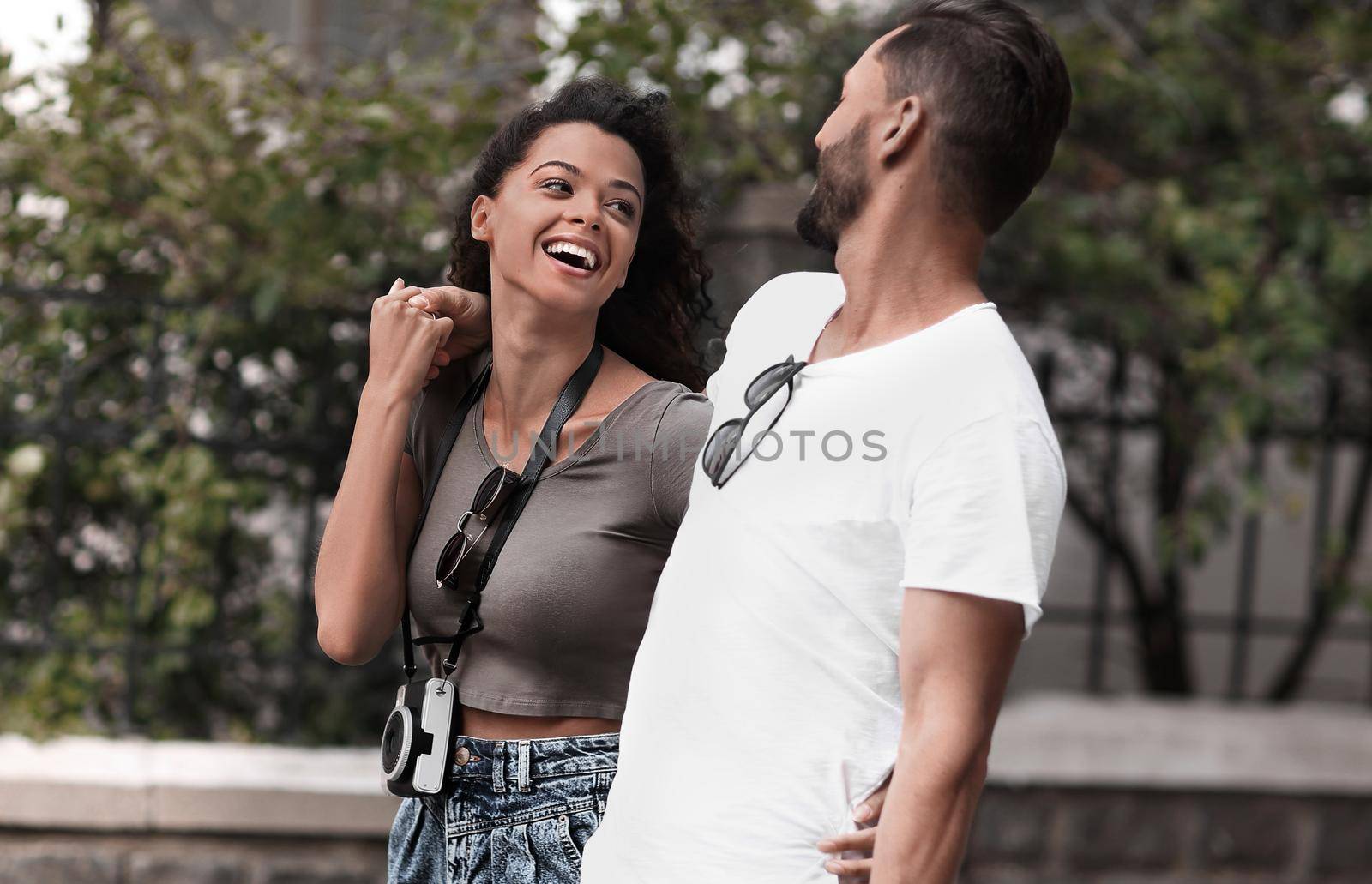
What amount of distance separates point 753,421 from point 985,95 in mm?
392

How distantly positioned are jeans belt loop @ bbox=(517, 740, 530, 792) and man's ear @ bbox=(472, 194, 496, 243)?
2.36ft

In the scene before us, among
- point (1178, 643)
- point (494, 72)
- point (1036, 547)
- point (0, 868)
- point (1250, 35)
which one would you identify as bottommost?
point (0, 868)

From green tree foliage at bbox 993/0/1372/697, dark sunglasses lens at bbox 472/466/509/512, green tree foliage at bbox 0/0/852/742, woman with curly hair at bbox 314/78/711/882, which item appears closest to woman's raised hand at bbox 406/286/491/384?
woman with curly hair at bbox 314/78/711/882

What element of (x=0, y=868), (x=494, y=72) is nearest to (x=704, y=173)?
(x=494, y=72)

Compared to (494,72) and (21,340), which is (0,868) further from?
(494,72)

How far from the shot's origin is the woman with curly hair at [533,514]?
173 centimetres

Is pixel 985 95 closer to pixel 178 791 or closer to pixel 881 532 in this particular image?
pixel 881 532

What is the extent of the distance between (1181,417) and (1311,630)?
116 cm

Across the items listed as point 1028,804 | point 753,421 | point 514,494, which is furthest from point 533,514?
point 1028,804

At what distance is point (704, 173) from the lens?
4.02m

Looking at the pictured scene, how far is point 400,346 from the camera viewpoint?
177 centimetres

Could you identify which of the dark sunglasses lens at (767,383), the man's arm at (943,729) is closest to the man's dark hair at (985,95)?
the dark sunglasses lens at (767,383)

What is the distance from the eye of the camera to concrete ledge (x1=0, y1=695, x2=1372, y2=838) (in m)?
3.72

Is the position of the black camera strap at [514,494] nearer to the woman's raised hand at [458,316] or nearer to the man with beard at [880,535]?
the woman's raised hand at [458,316]
